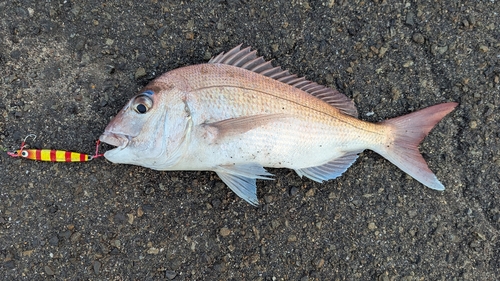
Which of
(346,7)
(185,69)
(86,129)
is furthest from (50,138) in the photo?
(346,7)

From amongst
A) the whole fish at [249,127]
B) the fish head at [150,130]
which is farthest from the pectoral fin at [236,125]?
the fish head at [150,130]

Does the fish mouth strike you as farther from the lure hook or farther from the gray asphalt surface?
the lure hook

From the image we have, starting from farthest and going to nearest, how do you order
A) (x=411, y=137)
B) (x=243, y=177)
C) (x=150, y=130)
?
(x=411, y=137) → (x=243, y=177) → (x=150, y=130)

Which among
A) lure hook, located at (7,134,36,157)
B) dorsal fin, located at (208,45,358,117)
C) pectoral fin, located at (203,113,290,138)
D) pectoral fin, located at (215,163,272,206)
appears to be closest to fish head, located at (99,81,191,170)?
pectoral fin, located at (203,113,290,138)

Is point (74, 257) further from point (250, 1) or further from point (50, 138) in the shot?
point (250, 1)

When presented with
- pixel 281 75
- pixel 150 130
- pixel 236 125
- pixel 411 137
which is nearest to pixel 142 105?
pixel 150 130

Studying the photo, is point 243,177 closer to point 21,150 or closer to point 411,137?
point 411,137
